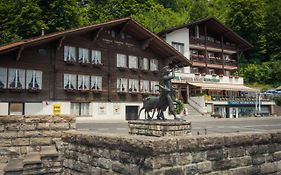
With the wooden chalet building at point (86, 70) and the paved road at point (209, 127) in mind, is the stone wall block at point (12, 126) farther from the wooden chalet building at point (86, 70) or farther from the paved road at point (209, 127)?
the wooden chalet building at point (86, 70)

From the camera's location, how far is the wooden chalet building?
26.7 meters

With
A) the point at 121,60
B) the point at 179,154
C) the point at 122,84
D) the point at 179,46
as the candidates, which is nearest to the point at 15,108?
the point at 122,84

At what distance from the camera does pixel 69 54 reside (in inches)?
Result: 1176

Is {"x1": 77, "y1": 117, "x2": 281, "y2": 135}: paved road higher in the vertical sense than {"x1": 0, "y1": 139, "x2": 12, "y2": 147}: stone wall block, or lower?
lower

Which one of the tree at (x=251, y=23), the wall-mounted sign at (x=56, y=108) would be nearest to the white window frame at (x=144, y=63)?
the wall-mounted sign at (x=56, y=108)

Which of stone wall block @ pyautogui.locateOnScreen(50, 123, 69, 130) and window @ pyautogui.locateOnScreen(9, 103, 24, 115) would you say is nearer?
stone wall block @ pyautogui.locateOnScreen(50, 123, 69, 130)

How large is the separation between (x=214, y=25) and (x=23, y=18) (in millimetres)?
28180

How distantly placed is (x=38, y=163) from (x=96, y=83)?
76.8 ft

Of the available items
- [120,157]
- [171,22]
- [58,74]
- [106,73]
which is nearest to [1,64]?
[58,74]

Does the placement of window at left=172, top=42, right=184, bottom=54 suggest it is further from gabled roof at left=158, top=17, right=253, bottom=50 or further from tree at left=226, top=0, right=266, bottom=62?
tree at left=226, top=0, right=266, bottom=62

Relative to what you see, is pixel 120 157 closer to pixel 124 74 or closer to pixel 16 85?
pixel 16 85

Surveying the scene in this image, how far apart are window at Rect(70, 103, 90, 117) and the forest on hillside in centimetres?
1461

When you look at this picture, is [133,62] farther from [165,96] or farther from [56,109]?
[165,96]

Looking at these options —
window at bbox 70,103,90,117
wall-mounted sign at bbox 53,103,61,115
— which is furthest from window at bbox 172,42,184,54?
wall-mounted sign at bbox 53,103,61,115
